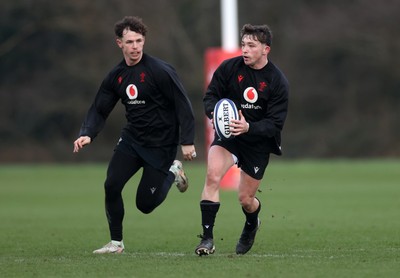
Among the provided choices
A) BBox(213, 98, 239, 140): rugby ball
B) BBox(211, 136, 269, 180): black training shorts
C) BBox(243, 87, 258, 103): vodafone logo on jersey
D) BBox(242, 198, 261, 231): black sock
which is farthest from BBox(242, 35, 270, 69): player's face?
BBox(242, 198, 261, 231): black sock

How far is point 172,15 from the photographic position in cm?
4356

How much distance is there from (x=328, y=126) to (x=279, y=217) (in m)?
29.5

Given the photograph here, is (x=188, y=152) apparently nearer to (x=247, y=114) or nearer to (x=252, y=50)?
(x=247, y=114)

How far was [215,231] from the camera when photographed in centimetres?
1217

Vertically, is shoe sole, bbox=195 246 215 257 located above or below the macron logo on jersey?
below

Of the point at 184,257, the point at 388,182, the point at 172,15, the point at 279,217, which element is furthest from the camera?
the point at 172,15

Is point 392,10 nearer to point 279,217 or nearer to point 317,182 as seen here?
point 317,182

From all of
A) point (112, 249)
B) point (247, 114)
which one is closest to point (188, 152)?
point (247, 114)

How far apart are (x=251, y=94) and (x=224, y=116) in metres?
0.52

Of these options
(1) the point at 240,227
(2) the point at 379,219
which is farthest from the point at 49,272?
(2) the point at 379,219

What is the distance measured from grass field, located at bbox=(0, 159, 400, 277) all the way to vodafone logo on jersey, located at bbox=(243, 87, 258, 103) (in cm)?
143

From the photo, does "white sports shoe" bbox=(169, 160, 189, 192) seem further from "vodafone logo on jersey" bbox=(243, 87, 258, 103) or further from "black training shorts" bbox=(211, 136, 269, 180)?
"vodafone logo on jersey" bbox=(243, 87, 258, 103)

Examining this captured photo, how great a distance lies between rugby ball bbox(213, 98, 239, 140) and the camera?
838 cm

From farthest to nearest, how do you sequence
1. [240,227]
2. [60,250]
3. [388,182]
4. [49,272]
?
[388,182]
[240,227]
[60,250]
[49,272]
